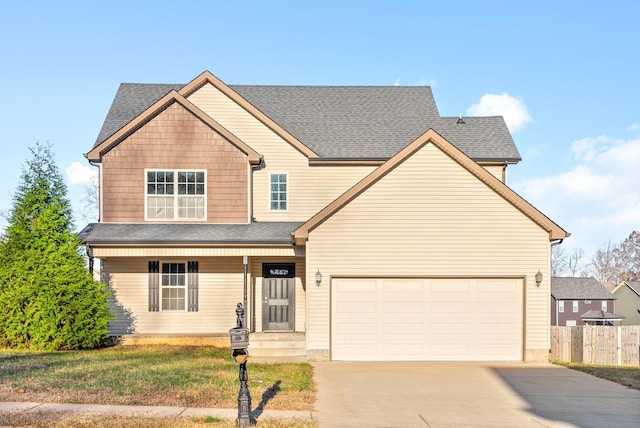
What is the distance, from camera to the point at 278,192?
20.2m

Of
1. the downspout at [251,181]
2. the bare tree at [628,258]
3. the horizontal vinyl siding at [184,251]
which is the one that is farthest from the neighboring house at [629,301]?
the horizontal vinyl siding at [184,251]

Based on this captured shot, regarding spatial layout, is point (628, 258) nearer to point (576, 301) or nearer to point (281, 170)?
point (576, 301)

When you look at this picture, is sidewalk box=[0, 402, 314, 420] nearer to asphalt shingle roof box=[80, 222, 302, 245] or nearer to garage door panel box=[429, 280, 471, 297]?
garage door panel box=[429, 280, 471, 297]

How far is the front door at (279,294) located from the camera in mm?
19672

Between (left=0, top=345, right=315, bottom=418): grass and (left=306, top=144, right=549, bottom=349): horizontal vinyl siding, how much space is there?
A: 11.2ft

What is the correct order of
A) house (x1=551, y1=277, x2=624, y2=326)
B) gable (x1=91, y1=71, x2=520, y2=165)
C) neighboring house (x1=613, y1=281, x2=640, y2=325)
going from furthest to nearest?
neighboring house (x1=613, y1=281, x2=640, y2=325)
house (x1=551, y1=277, x2=624, y2=326)
gable (x1=91, y1=71, x2=520, y2=165)

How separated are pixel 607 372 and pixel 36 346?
15.4m

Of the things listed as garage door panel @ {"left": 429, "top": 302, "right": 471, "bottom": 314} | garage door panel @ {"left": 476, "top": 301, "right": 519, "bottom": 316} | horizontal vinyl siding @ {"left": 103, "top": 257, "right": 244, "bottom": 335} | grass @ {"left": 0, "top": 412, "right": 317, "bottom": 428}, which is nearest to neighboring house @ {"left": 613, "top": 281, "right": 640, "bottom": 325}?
garage door panel @ {"left": 476, "top": 301, "right": 519, "bottom": 316}

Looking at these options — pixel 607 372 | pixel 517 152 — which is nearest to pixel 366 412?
pixel 607 372

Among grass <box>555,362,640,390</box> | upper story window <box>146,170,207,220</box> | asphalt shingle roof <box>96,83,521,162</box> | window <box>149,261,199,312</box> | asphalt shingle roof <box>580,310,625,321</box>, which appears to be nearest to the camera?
grass <box>555,362,640,390</box>

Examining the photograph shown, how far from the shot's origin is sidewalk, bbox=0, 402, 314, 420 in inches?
348

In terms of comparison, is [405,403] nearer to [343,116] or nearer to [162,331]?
[162,331]

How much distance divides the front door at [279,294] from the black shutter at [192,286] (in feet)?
7.24

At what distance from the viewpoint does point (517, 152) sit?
67.7ft
